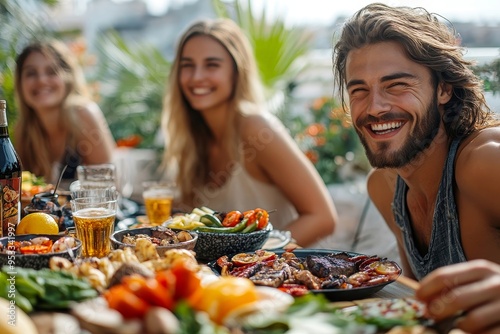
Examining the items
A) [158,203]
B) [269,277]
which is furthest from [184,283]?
[158,203]

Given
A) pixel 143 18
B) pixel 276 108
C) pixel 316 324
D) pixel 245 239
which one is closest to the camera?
pixel 316 324

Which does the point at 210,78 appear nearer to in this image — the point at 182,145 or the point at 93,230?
the point at 182,145

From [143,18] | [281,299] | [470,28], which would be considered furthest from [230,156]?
[143,18]

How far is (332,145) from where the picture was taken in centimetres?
550

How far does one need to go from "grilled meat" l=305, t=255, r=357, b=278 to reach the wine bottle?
0.92 metres

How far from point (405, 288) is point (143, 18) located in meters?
9.61

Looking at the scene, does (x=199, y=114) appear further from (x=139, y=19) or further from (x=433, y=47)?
(x=139, y=19)

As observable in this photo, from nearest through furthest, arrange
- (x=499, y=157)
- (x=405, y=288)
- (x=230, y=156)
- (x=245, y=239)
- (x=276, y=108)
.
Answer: (x=405, y=288)
(x=499, y=157)
(x=245, y=239)
(x=230, y=156)
(x=276, y=108)

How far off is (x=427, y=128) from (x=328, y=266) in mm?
744

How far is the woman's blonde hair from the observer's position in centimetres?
351

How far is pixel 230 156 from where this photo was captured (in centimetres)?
346

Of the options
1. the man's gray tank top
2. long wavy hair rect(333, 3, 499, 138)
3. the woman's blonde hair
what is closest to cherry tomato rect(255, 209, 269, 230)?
the man's gray tank top

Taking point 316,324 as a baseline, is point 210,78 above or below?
above

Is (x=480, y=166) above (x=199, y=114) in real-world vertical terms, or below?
below
